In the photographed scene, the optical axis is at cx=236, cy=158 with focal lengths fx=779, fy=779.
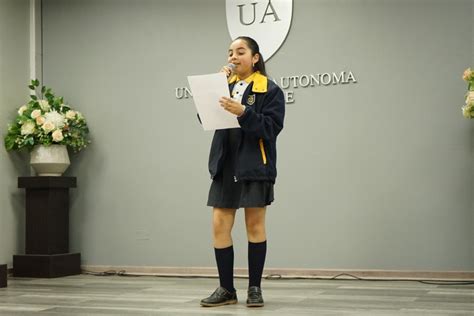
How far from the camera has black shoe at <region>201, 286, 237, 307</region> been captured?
11.7 feet

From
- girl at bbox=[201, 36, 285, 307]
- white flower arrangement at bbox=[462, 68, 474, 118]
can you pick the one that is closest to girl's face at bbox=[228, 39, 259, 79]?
girl at bbox=[201, 36, 285, 307]

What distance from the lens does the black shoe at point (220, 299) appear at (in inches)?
140

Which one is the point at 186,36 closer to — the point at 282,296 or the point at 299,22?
the point at 299,22

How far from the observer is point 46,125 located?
5.29m

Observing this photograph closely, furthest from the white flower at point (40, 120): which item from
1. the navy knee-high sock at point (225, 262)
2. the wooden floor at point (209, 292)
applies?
the navy knee-high sock at point (225, 262)

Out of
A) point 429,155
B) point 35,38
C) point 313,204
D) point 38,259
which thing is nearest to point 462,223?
point 429,155

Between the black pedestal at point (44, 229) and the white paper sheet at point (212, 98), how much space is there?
2263 millimetres

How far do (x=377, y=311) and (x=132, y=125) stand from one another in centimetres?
273

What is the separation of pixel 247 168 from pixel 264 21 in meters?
1.91

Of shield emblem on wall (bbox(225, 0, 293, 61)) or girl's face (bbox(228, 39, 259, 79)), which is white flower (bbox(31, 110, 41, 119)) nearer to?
shield emblem on wall (bbox(225, 0, 293, 61))

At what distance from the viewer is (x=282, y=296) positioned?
3979mm

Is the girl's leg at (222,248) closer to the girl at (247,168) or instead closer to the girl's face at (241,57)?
the girl at (247,168)

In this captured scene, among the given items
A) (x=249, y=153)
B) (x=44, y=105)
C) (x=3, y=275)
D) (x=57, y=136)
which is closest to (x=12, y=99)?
(x=44, y=105)

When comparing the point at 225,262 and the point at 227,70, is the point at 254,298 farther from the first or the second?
the point at 227,70
